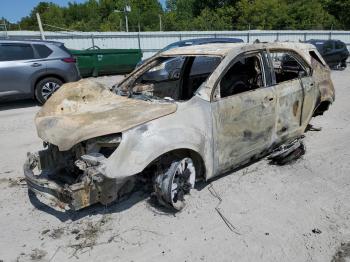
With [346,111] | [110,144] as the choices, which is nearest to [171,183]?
[110,144]

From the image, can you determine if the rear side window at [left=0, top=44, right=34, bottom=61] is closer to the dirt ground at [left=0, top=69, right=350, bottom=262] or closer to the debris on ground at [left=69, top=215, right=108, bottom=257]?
the dirt ground at [left=0, top=69, right=350, bottom=262]

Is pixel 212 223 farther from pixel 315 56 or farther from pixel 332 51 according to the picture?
pixel 332 51

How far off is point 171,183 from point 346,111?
6.12m

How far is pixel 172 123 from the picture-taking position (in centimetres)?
369

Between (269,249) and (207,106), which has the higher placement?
(207,106)

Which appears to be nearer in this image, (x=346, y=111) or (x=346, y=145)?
(x=346, y=145)

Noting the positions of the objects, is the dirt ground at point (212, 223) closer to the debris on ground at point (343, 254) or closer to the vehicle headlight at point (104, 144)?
the debris on ground at point (343, 254)

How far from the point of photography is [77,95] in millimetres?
4590

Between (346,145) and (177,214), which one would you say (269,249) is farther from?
(346,145)

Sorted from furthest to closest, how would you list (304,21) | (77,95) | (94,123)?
(304,21)
(77,95)
(94,123)

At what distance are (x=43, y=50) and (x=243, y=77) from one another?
6408mm

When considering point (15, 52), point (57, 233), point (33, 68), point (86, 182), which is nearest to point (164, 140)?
point (86, 182)

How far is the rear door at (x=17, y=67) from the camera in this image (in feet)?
29.3

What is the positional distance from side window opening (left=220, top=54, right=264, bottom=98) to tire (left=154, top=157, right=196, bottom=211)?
3.46 ft
